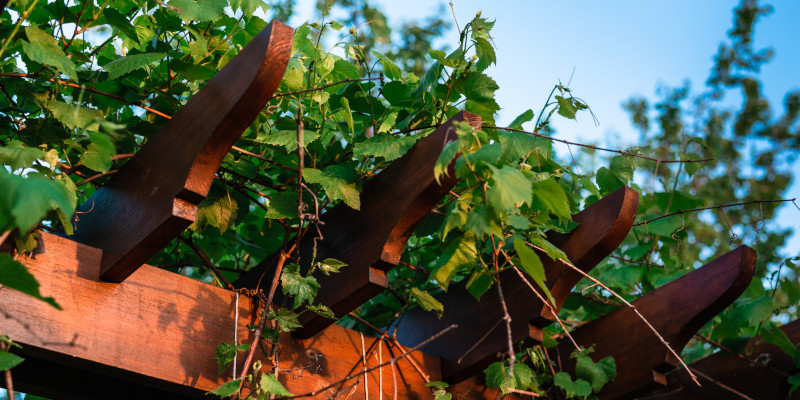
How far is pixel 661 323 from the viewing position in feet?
6.14

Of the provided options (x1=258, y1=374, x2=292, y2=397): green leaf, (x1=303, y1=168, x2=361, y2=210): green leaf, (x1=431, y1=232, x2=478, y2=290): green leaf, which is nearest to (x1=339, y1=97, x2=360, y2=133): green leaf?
(x1=303, y1=168, x2=361, y2=210): green leaf

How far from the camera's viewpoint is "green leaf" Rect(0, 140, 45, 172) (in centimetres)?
108

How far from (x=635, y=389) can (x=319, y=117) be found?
106 cm

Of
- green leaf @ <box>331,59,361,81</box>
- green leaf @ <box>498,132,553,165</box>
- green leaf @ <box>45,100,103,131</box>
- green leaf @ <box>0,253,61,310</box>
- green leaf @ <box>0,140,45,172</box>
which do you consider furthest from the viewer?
green leaf @ <box>331,59,361,81</box>

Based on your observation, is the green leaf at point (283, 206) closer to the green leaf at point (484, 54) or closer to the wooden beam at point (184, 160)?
the wooden beam at point (184, 160)

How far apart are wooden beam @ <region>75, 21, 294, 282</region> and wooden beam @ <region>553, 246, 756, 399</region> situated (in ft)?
3.88

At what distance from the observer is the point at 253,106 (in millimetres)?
1133

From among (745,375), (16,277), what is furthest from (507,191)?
(745,375)

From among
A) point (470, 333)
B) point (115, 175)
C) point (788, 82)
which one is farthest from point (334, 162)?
point (788, 82)

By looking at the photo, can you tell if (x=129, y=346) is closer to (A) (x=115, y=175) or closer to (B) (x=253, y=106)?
(A) (x=115, y=175)

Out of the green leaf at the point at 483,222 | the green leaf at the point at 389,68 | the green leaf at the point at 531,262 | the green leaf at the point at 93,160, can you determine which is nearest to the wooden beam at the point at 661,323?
the green leaf at the point at 531,262

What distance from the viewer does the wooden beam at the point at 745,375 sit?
205 centimetres

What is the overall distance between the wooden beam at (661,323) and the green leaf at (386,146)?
2.71ft

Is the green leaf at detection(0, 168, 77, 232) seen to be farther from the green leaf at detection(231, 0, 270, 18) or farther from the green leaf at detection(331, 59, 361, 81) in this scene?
the green leaf at detection(331, 59, 361, 81)
